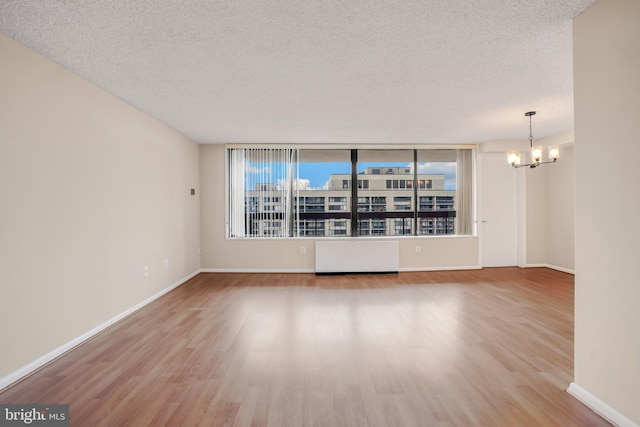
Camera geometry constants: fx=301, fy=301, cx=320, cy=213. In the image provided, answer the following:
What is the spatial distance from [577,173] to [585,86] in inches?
20.9

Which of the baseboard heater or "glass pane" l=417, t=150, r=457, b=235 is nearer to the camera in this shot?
the baseboard heater

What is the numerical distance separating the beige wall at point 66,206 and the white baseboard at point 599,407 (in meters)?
3.72

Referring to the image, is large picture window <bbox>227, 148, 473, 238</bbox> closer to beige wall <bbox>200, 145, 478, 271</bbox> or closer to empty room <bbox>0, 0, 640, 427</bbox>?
beige wall <bbox>200, 145, 478, 271</bbox>

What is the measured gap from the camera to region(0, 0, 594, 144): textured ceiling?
1.79 metres

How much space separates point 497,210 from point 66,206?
656 centimetres

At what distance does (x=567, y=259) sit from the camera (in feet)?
17.9

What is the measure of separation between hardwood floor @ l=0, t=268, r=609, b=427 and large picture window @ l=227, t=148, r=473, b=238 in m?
2.00

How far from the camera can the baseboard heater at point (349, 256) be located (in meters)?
5.41

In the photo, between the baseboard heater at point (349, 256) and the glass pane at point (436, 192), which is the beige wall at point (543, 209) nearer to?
the glass pane at point (436, 192)

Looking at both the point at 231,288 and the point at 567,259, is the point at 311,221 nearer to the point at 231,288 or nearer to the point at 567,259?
the point at 231,288

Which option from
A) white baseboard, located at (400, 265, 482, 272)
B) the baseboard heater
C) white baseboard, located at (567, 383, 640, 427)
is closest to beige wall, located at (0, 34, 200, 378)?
the baseboard heater

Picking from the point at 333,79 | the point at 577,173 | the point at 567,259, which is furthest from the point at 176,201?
the point at 567,259

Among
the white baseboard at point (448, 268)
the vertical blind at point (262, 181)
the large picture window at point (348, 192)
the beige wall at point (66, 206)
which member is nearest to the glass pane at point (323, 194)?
the large picture window at point (348, 192)

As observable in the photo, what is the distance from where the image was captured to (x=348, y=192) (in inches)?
230
